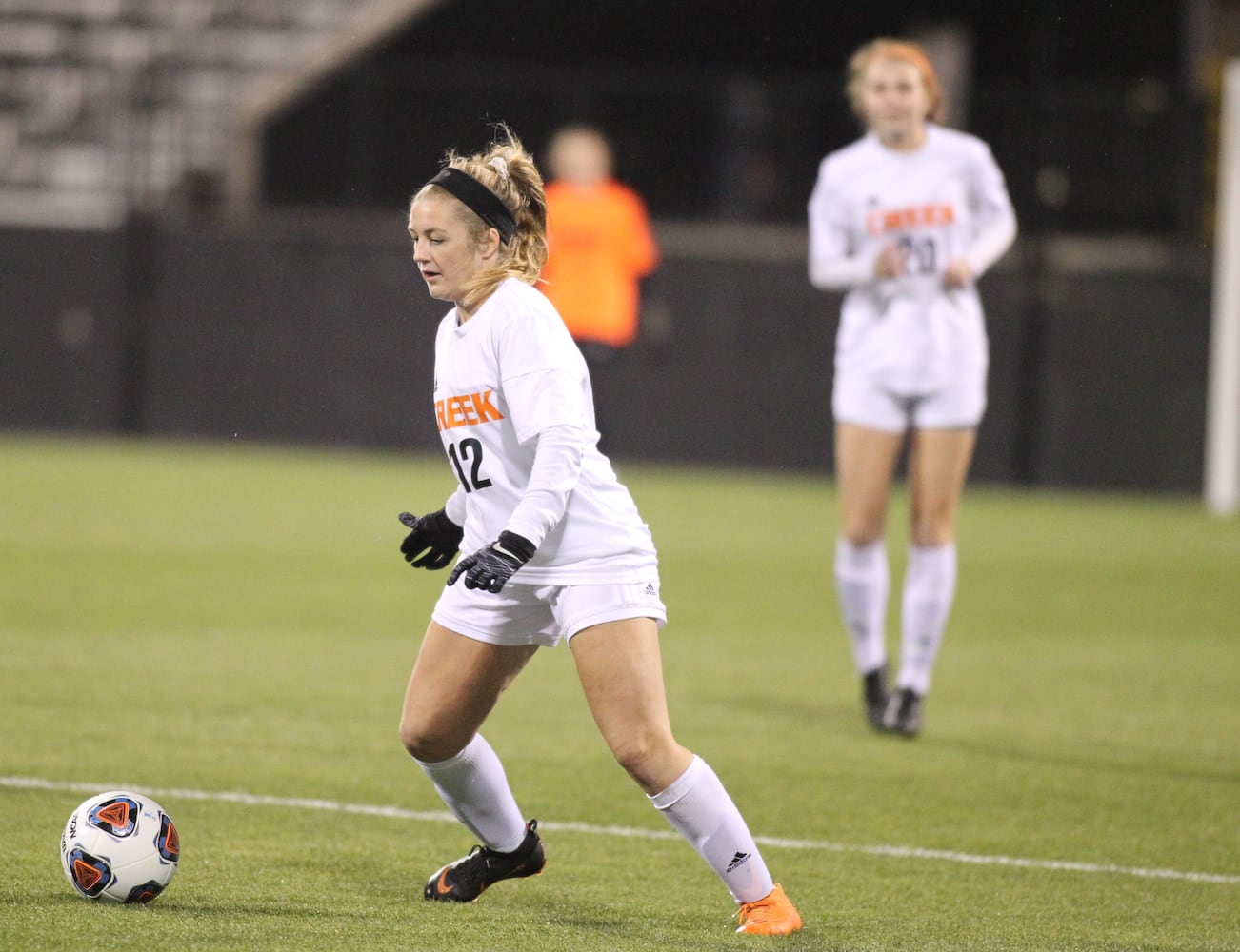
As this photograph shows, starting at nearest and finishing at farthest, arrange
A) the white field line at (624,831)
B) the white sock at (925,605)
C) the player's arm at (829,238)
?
the white field line at (624,831)
the white sock at (925,605)
the player's arm at (829,238)

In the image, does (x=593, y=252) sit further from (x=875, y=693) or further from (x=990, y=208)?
(x=875, y=693)

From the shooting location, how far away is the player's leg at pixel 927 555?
21.6ft

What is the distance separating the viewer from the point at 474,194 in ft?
13.2

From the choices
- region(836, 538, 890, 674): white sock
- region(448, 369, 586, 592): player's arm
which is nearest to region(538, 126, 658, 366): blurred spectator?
region(836, 538, 890, 674): white sock

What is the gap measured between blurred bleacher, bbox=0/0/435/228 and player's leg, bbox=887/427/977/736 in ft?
38.2

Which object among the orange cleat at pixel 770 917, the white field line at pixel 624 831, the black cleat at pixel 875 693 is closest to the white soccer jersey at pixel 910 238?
the black cleat at pixel 875 693

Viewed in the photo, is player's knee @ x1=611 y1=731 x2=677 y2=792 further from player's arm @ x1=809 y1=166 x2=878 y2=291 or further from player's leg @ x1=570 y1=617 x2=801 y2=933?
player's arm @ x1=809 y1=166 x2=878 y2=291

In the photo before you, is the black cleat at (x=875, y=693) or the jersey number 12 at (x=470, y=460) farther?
the black cleat at (x=875, y=693)

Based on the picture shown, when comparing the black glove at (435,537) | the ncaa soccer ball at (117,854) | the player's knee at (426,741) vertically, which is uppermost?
the black glove at (435,537)

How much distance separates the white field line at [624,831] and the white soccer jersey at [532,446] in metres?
1.24

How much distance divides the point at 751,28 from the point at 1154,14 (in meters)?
4.16

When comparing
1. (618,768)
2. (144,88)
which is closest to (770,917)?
(618,768)

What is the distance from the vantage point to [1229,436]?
14609 millimetres

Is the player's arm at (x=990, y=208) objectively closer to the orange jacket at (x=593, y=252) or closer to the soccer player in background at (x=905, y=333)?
the soccer player in background at (x=905, y=333)
